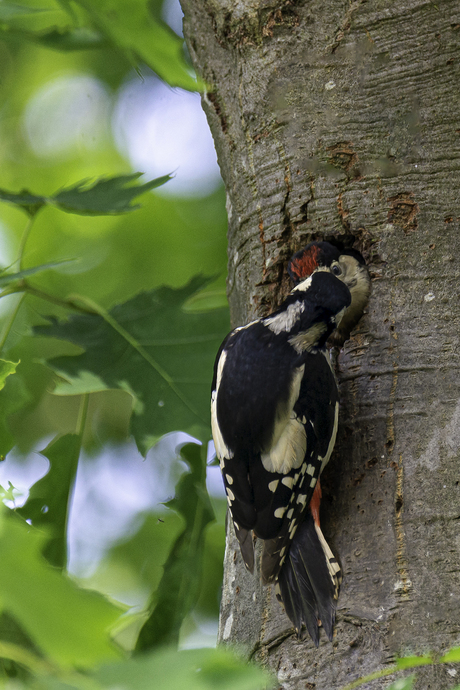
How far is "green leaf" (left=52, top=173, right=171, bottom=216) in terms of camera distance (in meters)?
1.37

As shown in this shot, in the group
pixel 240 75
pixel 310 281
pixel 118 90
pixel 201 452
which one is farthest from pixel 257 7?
pixel 118 90

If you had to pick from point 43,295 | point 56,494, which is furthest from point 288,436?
point 43,295

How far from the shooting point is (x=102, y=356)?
173 centimetres

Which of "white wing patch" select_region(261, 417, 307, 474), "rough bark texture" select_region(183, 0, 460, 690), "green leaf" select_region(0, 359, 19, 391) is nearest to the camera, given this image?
"green leaf" select_region(0, 359, 19, 391)

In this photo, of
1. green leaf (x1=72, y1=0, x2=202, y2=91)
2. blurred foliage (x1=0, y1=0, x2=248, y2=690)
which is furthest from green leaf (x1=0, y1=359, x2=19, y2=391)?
green leaf (x1=72, y1=0, x2=202, y2=91)

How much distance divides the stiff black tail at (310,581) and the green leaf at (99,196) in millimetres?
723

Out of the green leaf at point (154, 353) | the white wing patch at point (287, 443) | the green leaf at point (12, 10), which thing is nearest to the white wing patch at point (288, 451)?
the white wing patch at point (287, 443)

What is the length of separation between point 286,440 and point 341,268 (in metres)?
0.45

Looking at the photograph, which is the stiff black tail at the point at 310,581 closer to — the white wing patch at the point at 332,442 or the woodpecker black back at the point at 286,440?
the woodpecker black back at the point at 286,440

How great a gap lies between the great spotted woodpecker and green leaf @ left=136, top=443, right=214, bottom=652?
367 mm

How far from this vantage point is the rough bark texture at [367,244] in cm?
114

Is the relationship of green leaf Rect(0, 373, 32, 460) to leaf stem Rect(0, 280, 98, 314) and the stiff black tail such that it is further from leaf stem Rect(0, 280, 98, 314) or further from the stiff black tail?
the stiff black tail

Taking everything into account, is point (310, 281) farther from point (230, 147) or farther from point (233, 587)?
point (233, 587)

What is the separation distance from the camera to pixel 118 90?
268 cm
